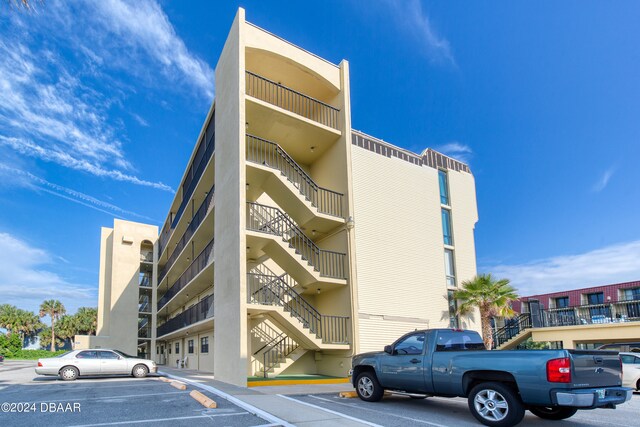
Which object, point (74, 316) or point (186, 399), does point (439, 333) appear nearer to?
point (186, 399)

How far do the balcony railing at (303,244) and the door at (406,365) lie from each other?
7539 mm

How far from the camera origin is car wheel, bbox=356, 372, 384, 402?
10008mm

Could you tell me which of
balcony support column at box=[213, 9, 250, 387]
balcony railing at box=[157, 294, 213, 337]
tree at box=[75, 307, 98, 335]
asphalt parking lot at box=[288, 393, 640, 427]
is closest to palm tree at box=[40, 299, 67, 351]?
tree at box=[75, 307, 98, 335]

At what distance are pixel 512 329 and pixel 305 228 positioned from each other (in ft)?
46.4

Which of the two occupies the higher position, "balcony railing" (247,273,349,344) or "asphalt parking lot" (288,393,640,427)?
"balcony railing" (247,273,349,344)

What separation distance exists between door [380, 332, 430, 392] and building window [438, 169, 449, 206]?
1563 cm

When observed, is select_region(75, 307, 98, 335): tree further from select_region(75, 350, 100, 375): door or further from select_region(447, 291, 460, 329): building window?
select_region(447, 291, 460, 329): building window

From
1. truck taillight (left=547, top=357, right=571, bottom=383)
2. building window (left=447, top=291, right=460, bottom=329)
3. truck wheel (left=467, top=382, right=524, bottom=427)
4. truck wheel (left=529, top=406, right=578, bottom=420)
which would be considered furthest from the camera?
building window (left=447, top=291, right=460, bottom=329)

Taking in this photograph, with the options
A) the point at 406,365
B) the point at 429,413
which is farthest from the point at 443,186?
the point at 429,413

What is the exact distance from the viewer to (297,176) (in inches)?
771

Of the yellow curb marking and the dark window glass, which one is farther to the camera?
the dark window glass

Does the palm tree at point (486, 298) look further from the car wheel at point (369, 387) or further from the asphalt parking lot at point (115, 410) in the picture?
the asphalt parking lot at point (115, 410)

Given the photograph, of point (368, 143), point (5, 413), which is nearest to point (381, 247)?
point (368, 143)

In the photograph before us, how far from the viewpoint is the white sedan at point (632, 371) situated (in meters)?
13.1
